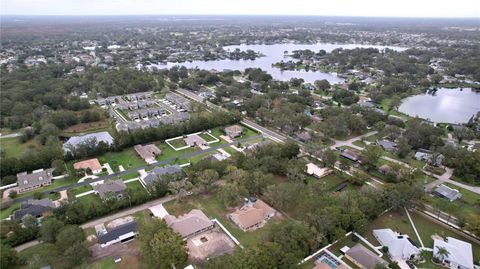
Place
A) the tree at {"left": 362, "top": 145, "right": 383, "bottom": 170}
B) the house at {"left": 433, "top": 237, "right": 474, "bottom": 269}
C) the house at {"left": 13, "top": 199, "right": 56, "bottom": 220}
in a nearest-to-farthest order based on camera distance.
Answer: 1. the house at {"left": 433, "top": 237, "right": 474, "bottom": 269}
2. the house at {"left": 13, "top": 199, "right": 56, "bottom": 220}
3. the tree at {"left": 362, "top": 145, "right": 383, "bottom": 170}

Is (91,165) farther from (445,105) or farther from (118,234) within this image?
(445,105)

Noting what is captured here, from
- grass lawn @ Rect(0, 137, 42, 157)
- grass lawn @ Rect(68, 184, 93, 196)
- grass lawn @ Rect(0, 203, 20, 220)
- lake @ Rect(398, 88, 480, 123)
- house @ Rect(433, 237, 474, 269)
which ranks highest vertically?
house @ Rect(433, 237, 474, 269)

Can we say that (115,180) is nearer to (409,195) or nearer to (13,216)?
(13,216)

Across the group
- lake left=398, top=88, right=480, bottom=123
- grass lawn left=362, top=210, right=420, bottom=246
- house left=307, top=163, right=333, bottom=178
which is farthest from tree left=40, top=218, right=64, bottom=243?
lake left=398, top=88, right=480, bottom=123

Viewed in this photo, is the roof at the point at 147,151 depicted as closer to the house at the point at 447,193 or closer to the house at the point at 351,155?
the house at the point at 351,155

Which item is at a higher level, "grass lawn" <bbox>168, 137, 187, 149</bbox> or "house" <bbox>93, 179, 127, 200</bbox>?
"house" <bbox>93, 179, 127, 200</bbox>

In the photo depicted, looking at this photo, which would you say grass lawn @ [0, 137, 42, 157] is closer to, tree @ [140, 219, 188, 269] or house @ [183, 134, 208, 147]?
house @ [183, 134, 208, 147]

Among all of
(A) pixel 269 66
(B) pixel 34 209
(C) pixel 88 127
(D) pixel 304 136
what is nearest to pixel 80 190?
(B) pixel 34 209
